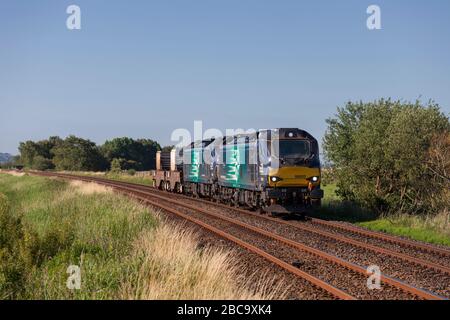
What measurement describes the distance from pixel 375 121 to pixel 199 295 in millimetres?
19328

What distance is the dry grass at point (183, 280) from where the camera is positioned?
25.1ft

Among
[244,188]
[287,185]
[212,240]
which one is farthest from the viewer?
[244,188]

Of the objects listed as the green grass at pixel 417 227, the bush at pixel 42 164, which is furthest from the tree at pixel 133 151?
the green grass at pixel 417 227

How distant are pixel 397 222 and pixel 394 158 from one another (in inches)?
175

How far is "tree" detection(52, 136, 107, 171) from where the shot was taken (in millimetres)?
112125

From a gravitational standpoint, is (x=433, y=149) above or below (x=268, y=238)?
above

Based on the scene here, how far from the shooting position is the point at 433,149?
22.3 m

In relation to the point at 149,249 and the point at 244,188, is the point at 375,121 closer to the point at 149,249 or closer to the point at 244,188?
the point at 244,188

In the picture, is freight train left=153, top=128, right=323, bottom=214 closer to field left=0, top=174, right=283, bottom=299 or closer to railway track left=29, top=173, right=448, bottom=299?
railway track left=29, top=173, right=448, bottom=299

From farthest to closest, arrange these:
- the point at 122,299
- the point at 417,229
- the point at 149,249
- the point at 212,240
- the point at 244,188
Answer: the point at 244,188, the point at 417,229, the point at 212,240, the point at 149,249, the point at 122,299

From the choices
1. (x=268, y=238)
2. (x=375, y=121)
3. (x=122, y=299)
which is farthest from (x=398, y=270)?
(x=375, y=121)

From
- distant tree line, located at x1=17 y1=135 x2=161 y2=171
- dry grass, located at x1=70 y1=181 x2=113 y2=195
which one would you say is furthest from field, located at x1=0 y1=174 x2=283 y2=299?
distant tree line, located at x1=17 y1=135 x2=161 y2=171

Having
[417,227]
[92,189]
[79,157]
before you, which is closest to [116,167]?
[79,157]

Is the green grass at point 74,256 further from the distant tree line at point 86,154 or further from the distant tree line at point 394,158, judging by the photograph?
the distant tree line at point 86,154
